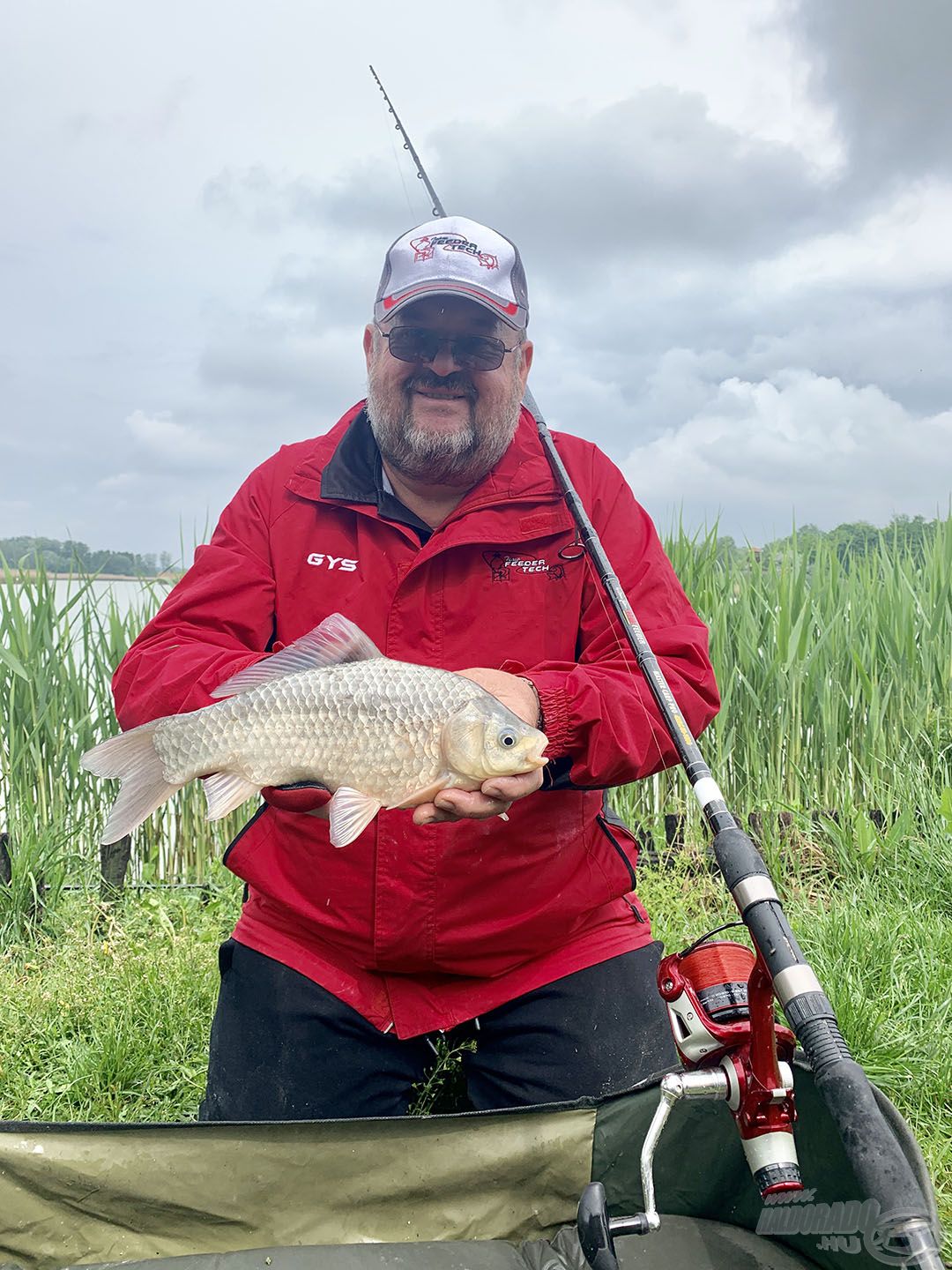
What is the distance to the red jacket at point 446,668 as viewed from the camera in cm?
200

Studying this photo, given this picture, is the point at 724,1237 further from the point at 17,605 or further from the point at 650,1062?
the point at 17,605

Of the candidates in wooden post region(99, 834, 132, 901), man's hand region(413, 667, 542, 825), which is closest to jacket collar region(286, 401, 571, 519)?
man's hand region(413, 667, 542, 825)

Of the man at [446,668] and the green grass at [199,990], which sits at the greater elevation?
the man at [446,668]

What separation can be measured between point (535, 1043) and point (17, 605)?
8.73ft

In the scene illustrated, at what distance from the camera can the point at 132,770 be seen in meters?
1.74

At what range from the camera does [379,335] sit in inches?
90.2

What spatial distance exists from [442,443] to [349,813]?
2.79 feet

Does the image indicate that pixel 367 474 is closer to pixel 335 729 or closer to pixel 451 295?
pixel 451 295

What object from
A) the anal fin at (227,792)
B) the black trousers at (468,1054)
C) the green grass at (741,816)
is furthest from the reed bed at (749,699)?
the anal fin at (227,792)

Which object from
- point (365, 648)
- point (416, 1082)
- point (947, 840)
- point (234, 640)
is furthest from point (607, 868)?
point (947, 840)

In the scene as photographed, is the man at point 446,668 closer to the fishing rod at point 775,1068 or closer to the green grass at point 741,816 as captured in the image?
the green grass at point 741,816

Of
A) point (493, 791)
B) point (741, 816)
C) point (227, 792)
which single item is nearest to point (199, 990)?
point (227, 792)

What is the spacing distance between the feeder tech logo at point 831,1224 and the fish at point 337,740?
2.36 feet
